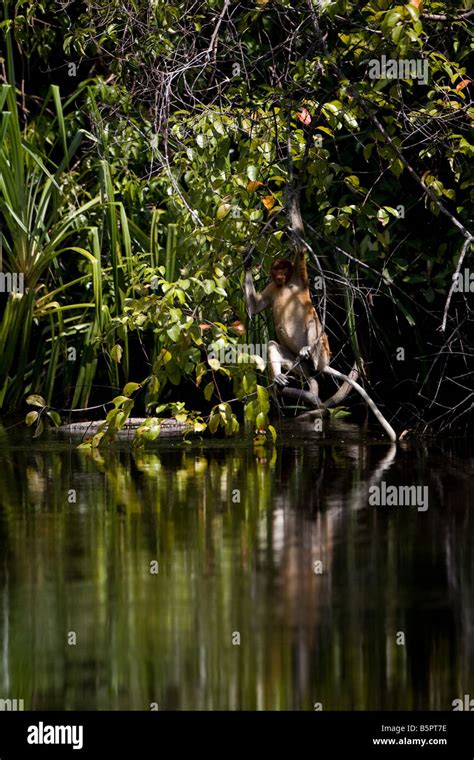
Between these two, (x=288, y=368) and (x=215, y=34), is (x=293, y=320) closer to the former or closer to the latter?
(x=288, y=368)

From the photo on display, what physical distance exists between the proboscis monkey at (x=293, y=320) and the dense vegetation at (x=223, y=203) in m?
0.22

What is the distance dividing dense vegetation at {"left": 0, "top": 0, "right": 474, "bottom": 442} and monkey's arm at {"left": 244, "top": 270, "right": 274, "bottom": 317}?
190 mm

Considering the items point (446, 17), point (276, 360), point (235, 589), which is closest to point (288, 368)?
point (276, 360)

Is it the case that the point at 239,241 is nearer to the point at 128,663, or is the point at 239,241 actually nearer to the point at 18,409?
the point at 18,409

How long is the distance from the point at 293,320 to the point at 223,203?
111cm

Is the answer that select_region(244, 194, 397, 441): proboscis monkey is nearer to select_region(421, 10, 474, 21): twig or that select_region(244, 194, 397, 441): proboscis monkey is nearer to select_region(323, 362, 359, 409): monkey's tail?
select_region(323, 362, 359, 409): monkey's tail

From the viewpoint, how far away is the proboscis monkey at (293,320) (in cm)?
868

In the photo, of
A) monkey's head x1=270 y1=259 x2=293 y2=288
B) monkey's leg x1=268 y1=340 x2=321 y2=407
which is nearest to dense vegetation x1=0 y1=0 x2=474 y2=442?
monkey's head x1=270 y1=259 x2=293 y2=288

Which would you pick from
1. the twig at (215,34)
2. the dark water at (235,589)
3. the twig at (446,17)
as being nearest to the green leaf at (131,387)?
the dark water at (235,589)

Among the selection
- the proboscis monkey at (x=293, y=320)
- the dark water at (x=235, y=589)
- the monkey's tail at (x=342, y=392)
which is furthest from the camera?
the monkey's tail at (x=342, y=392)

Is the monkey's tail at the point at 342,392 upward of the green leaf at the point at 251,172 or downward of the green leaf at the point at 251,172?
downward

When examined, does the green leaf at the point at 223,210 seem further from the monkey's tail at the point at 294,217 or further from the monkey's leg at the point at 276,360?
the monkey's leg at the point at 276,360

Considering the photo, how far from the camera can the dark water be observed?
3.85 meters
